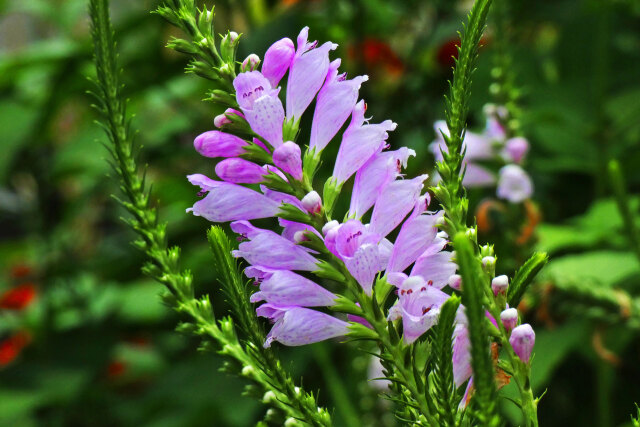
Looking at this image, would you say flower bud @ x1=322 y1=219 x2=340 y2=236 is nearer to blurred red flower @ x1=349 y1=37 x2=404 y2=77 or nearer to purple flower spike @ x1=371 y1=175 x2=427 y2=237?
purple flower spike @ x1=371 y1=175 x2=427 y2=237

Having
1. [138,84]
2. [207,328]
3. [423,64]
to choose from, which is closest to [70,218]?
Answer: [138,84]

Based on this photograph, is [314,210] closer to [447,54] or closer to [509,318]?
[509,318]

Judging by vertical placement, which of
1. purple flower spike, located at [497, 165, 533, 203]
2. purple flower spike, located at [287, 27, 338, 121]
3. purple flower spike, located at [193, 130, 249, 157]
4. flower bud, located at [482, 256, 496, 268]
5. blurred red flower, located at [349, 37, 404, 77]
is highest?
blurred red flower, located at [349, 37, 404, 77]

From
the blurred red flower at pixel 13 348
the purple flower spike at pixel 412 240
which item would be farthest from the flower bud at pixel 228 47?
the blurred red flower at pixel 13 348

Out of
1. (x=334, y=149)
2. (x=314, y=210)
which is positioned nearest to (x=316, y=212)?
(x=314, y=210)

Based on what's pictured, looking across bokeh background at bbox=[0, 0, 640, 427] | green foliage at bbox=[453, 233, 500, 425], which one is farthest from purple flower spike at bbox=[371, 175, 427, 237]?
bokeh background at bbox=[0, 0, 640, 427]

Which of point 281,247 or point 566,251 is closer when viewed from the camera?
point 281,247

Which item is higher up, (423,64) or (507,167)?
(423,64)

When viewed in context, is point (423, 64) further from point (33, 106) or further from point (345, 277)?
point (345, 277)
